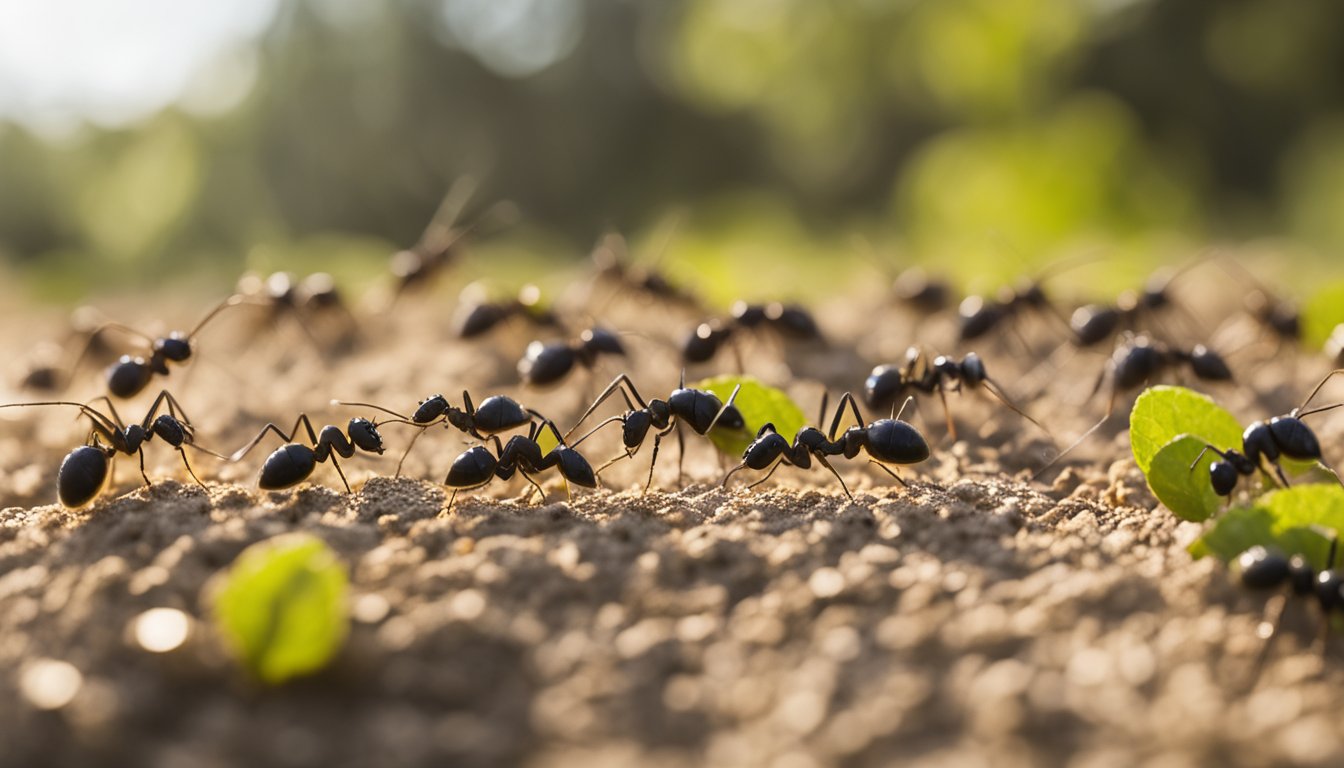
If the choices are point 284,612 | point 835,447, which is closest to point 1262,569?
point 835,447

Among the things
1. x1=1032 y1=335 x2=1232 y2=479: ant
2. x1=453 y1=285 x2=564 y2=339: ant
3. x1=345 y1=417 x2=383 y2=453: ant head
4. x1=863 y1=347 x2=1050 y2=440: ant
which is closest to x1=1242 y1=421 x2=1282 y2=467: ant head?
x1=1032 y1=335 x2=1232 y2=479: ant

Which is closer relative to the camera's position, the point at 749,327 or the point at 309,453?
the point at 309,453

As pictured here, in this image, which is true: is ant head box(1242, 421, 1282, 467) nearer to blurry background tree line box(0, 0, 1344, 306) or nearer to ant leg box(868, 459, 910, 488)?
ant leg box(868, 459, 910, 488)

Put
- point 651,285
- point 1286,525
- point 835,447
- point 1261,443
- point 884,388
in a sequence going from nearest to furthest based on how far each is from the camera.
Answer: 1. point 1286,525
2. point 1261,443
3. point 835,447
4. point 884,388
5. point 651,285

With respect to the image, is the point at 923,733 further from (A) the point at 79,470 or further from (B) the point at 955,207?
(B) the point at 955,207

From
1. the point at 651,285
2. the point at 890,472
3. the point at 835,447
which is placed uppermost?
the point at 651,285

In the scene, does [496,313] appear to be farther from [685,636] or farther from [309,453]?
[685,636]

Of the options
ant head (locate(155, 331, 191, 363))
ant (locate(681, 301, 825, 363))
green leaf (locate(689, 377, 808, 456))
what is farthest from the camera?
ant (locate(681, 301, 825, 363))
